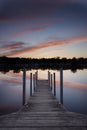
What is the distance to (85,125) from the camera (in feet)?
15.9

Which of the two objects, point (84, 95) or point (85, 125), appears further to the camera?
point (84, 95)

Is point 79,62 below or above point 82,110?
above

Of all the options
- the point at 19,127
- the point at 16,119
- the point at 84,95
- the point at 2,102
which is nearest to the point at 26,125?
the point at 19,127

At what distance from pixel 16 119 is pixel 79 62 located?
84.4 meters

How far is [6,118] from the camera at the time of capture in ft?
18.3

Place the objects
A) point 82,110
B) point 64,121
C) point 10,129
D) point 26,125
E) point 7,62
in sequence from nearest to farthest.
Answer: point 10,129 → point 26,125 → point 64,121 → point 82,110 → point 7,62

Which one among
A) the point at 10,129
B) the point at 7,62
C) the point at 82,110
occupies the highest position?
the point at 7,62

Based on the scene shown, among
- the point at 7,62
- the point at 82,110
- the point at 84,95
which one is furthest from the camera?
the point at 7,62

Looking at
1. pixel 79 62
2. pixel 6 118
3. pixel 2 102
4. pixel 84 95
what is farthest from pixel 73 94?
pixel 79 62

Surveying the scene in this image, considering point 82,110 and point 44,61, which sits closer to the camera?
point 82,110

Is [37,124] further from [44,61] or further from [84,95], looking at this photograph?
[44,61]

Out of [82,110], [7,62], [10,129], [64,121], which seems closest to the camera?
[10,129]

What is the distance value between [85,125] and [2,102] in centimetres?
1229

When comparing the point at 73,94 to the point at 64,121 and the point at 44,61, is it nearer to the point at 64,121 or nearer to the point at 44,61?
the point at 64,121
